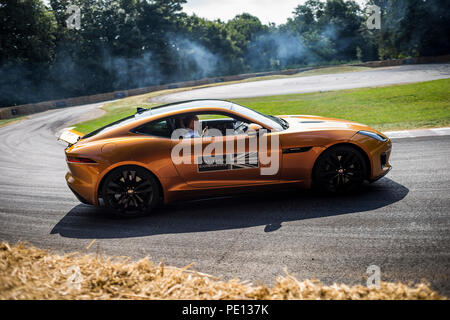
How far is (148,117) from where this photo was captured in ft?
17.8

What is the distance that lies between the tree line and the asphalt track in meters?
46.1

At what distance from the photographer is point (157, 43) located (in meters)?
61.4

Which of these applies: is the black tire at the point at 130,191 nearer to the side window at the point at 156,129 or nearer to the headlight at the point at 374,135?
the side window at the point at 156,129

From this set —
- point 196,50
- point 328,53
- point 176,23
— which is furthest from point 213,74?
point 328,53

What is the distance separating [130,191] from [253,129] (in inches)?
77.1

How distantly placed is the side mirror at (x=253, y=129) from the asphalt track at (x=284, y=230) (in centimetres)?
107

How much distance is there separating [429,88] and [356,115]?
5.61 metres

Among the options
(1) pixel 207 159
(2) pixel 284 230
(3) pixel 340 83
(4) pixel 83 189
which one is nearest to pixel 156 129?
(1) pixel 207 159

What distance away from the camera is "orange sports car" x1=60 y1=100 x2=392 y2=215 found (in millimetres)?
5145

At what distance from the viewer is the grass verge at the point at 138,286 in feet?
9.05

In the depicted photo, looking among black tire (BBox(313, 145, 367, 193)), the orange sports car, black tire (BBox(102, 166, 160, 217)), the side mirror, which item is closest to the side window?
the orange sports car

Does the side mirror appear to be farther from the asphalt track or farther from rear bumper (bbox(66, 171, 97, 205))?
rear bumper (bbox(66, 171, 97, 205))

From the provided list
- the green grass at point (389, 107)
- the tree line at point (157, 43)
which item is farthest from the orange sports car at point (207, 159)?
the tree line at point (157, 43)
